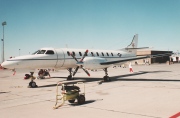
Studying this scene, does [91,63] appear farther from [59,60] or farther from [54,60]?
[54,60]

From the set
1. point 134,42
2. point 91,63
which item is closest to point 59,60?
point 91,63

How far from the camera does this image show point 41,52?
18.8 metres

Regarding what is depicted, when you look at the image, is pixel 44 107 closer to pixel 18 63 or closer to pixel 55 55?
pixel 18 63

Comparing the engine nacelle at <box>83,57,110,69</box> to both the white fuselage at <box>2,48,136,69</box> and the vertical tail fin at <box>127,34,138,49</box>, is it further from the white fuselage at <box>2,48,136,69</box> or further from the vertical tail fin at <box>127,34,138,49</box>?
the vertical tail fin at <box>127,34,138,49</box>

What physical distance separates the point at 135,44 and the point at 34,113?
27186mm

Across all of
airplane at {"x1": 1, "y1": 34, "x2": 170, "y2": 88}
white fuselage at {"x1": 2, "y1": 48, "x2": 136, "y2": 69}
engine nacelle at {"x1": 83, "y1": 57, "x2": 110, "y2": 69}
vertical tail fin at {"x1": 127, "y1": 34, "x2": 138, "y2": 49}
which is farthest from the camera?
vertical tail fin at {"x1": 127, "y1": 34, "x2": 138, "y2": 49}

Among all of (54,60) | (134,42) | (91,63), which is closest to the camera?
(54,60)

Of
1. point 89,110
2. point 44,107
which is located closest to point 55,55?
point 44,107

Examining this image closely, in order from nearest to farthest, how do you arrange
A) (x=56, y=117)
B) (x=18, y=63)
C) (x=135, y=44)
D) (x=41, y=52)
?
(x=56, y=117) < (x=18, y=63) < (x=41, y=52) < (x=135, y=44)

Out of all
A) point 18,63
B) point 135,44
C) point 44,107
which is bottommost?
point 44,107

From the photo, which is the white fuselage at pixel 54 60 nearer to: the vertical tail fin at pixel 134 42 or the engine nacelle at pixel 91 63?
the engine nacelle at pixel 91 63

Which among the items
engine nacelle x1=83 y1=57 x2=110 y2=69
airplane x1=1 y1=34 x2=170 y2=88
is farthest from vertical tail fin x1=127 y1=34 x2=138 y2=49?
engine nacelle x1=83 y1=57 x2=110 y2=69

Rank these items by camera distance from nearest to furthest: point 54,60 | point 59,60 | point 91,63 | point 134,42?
point 54,60 < point 59,60 < point 91,63 < point 134,42

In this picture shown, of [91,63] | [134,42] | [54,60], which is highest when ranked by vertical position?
[134,42]
